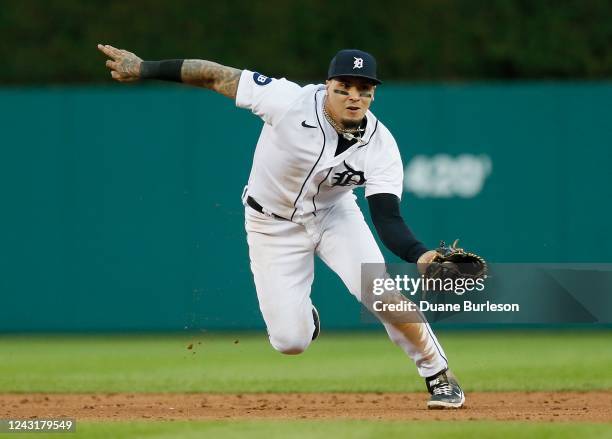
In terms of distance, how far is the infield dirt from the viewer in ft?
23.7

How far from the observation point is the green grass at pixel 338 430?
6.34 m

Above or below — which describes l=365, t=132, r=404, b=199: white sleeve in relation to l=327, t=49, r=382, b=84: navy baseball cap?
below

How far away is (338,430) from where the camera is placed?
21.4ft

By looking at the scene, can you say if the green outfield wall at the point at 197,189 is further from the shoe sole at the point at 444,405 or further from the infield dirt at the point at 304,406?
the shoe sole at the point at 444,405

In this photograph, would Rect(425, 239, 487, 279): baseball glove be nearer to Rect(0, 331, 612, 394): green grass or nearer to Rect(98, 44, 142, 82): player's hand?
Rect(98, 44, 142, 82): player's hand

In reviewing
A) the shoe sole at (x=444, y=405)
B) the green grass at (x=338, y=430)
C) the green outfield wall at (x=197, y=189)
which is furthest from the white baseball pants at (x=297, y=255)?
the green outfield wall at (x=197, y=189)

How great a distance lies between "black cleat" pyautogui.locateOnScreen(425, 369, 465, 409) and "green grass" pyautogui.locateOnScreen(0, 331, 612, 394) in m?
1.41

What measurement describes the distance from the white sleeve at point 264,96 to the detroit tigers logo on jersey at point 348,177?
449mm

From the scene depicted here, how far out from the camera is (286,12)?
14570mm

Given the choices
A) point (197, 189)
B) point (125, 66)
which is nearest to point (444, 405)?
point (125, 66)

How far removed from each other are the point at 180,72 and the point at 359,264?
4.76 feet

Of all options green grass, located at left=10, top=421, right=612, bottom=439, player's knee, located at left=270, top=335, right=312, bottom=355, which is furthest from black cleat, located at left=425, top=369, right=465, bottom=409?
player's knee, located at left=270, top=335, right=312, bottom=355

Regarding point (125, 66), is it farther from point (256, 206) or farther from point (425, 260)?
point (425, 260)

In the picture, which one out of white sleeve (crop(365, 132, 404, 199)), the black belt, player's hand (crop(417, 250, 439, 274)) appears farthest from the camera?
the black belt
